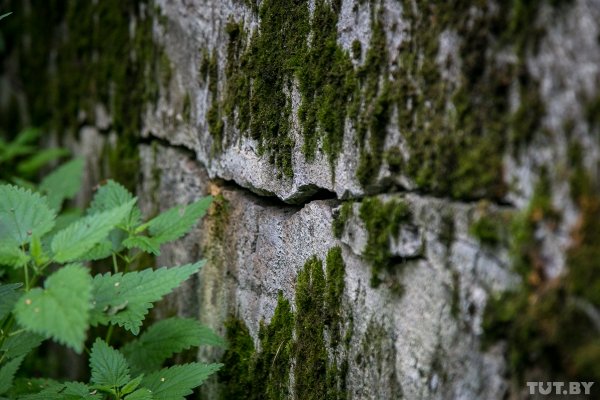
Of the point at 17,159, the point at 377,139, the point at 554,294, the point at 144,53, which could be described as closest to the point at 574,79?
the point at 554,294

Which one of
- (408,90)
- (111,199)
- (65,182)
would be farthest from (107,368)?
(65,182)

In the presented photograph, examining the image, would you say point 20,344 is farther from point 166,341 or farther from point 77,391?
point 166,341

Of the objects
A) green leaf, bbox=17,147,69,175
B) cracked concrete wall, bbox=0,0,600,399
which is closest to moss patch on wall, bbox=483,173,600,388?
cracked concrete wall, bbox=0,0,600,399

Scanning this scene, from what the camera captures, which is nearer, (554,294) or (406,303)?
(554,294)

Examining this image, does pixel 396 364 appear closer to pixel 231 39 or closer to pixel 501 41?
pixel 501 41

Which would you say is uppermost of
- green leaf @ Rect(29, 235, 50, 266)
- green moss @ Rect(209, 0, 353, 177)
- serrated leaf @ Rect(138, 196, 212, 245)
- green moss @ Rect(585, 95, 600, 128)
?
green moss @ Rect(209, 0, 353, 177)

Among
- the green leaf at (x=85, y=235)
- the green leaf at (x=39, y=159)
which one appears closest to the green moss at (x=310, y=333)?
the green leaf at (x=85, y=235)

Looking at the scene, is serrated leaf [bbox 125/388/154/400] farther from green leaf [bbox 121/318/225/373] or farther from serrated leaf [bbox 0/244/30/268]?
serrated leaf [bbox 0/244/30/268]
